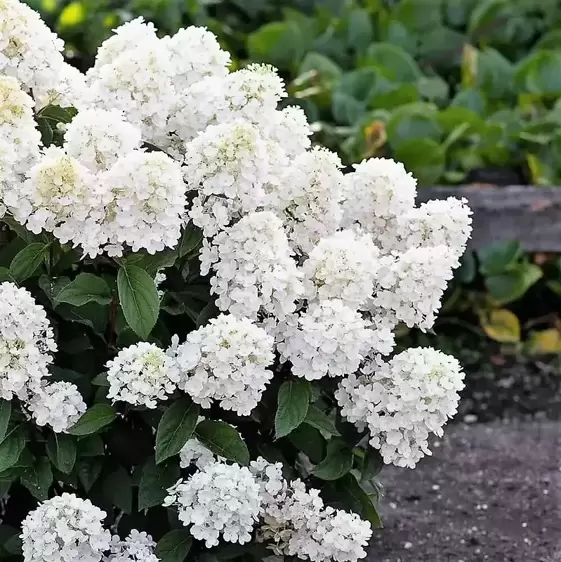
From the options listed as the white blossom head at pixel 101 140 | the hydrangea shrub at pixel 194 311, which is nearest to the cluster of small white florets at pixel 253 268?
the hydrangea shrub at pixel 194 311

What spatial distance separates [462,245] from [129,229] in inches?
25.0

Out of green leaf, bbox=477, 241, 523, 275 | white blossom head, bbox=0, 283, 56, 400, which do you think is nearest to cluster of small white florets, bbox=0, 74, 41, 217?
white blossom head, bbox=0, 283, 56, 400

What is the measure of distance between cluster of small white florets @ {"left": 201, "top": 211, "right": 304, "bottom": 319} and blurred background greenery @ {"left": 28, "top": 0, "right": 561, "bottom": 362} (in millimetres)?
1072

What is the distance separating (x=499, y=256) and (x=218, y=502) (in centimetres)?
206

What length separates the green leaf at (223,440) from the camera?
1696 millimetres

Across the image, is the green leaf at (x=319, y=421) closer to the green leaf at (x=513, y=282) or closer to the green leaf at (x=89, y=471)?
the green leaf at (x=89, y=471)

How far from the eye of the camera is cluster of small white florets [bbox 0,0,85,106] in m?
1.76

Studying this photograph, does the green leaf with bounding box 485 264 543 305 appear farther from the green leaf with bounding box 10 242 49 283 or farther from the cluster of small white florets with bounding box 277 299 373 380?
the green leaf with bounding box 10 242 49 283

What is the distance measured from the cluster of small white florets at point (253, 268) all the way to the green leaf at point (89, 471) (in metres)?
0.39

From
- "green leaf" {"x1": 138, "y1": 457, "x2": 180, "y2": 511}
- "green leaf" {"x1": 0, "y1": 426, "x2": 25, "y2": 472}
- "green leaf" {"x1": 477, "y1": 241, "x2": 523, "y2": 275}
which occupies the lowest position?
"green leaf" {"x1": 477, "y1": 241, "x2": 523, "y2": 275}

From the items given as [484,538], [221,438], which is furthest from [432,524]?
[221,438]

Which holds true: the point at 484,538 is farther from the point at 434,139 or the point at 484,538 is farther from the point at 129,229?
the point at 434,139

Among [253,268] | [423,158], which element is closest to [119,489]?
[253,268]

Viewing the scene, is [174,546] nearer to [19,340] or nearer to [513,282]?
[19,340]
